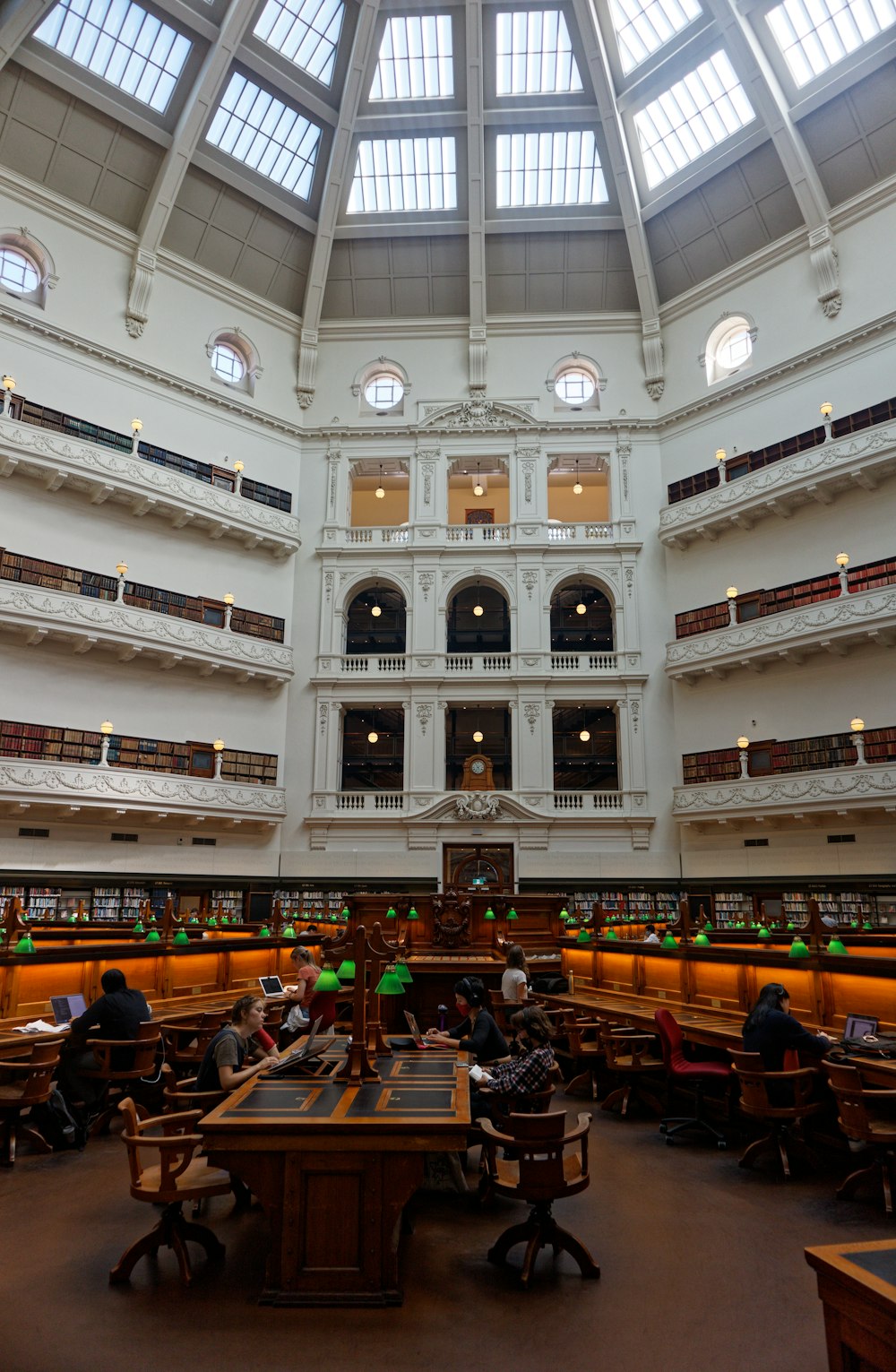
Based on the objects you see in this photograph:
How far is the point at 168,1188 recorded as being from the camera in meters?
4.59

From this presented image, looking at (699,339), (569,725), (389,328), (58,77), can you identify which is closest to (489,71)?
(389,328)

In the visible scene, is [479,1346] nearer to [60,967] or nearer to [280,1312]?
[280,1312]

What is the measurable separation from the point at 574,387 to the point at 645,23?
28.5 feet

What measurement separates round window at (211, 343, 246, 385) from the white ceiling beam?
173cm

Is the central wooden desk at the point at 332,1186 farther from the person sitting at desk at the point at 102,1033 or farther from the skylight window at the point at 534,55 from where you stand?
the skylight window at the point at 534,55

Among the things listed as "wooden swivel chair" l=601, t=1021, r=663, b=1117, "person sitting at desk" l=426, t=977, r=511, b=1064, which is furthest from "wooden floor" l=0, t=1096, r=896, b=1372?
"wooden swivel chair" l=601, t=1021, r=663, b=1117

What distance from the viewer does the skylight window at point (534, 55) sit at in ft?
71.7

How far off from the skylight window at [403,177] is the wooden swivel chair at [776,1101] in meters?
24.2

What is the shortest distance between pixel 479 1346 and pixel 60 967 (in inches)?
238

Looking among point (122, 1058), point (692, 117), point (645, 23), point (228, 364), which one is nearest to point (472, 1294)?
point (122, 1058)

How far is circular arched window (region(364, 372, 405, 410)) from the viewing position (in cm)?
2514

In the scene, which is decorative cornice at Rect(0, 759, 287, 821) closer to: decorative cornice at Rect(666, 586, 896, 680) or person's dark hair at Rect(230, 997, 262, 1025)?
decorative cornice at Rect(666, 586, 896, 680)

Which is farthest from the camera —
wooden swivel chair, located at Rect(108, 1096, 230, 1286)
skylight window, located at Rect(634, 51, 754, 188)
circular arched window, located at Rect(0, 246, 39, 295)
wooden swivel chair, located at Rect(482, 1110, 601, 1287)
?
skylight window, located at Rect(634, 51, 754, 188)

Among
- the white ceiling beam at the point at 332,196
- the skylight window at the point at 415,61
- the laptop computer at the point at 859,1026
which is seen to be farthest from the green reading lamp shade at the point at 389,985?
the skylight window at the point at 415,61
